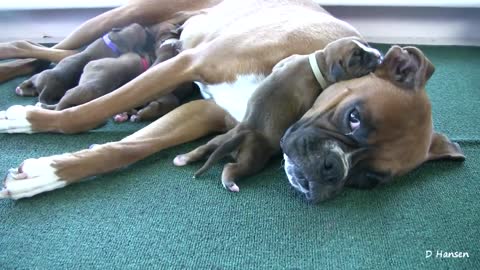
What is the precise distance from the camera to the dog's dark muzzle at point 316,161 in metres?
1.83

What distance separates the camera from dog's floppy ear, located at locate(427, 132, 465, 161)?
222cm

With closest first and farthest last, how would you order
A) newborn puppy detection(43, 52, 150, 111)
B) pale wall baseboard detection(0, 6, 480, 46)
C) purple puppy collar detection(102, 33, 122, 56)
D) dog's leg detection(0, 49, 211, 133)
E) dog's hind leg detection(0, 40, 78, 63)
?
dog's leg detection(0, 49, 211, 133) → newborn puppy detection(43, 52, 150, 111) → purple puppy collar detection(102, 33, 122, 56) → dog's hind leg detection(0, 40, 78, 63) → pale wall baseboard detection(0, 6, 480, 46)

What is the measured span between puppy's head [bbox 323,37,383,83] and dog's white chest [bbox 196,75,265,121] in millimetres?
352

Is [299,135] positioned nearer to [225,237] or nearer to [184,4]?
[225,237]

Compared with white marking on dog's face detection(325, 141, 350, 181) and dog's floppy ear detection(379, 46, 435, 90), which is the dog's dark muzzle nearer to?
white marking on dog's face detection(325, 141, 350, 181)

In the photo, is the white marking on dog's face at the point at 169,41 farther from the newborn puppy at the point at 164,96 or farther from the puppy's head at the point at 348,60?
the puppy's head at the point at 348,60

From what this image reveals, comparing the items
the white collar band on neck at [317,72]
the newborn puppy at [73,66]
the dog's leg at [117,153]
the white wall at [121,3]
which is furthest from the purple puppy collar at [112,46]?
the white collar band on neck at [317,72]

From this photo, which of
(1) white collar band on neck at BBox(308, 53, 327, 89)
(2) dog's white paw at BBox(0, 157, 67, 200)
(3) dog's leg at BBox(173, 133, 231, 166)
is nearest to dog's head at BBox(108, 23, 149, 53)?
(3) dog's leg at BBox(173, 133, 231, 166)

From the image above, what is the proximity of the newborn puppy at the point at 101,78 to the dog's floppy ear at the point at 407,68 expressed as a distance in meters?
1.35

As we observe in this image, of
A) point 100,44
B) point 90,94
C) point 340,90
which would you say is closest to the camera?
point 340,90

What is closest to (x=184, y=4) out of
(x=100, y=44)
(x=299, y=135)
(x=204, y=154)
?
(x=100, y=44)

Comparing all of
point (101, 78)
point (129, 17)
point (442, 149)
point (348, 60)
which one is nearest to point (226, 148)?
point (348, 60)

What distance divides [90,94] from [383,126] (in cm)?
143

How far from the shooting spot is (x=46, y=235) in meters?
1.72
